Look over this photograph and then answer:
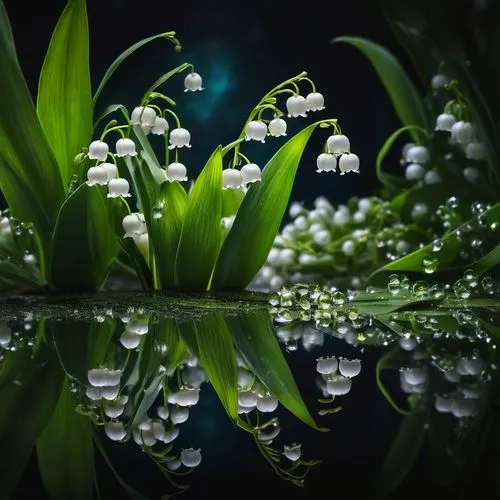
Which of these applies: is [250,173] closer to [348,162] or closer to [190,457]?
[348,162]

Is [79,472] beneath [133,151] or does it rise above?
beneath

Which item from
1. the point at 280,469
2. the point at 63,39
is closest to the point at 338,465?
the point at 280,469

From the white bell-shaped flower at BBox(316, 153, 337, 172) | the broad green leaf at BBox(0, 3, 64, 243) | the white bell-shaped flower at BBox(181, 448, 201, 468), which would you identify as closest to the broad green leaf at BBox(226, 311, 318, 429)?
the white bell-shaped flower at BBox(181, 448, 201, 468)

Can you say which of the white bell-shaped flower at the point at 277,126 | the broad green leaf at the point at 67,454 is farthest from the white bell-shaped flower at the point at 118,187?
the broad green leaf at the point at 67,454

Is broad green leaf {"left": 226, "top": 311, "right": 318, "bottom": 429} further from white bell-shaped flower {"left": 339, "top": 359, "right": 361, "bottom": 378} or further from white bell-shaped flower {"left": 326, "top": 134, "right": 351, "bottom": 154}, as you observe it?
white bell-shaped flower {"left": 326, "top": 134, "right": 351, "bottom": 154}

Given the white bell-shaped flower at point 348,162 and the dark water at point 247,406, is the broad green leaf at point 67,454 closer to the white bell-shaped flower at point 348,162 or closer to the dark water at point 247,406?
the dark water at point 247,406

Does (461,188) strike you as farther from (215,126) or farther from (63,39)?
(63,39)
